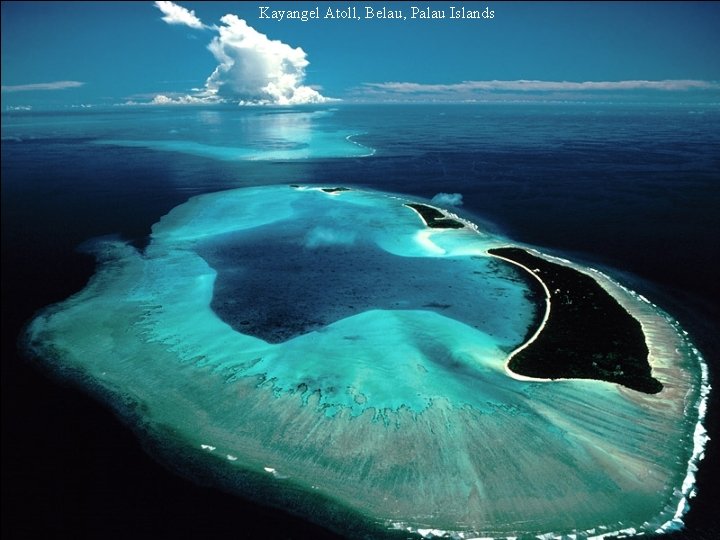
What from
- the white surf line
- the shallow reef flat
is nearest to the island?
the white surf line

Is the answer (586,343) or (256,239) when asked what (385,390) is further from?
(256,239)

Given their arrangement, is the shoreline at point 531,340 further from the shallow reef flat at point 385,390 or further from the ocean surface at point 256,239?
the ocean surface at point 256,239

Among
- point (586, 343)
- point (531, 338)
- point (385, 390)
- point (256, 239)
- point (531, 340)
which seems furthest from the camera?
point (256, 239)

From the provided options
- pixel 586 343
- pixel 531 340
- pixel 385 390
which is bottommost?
pixel 385 390

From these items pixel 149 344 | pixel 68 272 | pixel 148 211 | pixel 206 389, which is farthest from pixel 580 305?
pixel 148 211

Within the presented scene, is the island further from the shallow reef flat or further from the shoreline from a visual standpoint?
the shallow reef flat

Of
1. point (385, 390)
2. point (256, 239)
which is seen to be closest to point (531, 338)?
point (385, 390)

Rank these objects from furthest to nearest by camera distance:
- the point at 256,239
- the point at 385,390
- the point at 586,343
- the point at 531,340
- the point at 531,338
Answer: the point at 256,239 < the point at 531,338 < the point at 531,340 < the point at 586,343 < the point at 385,390
